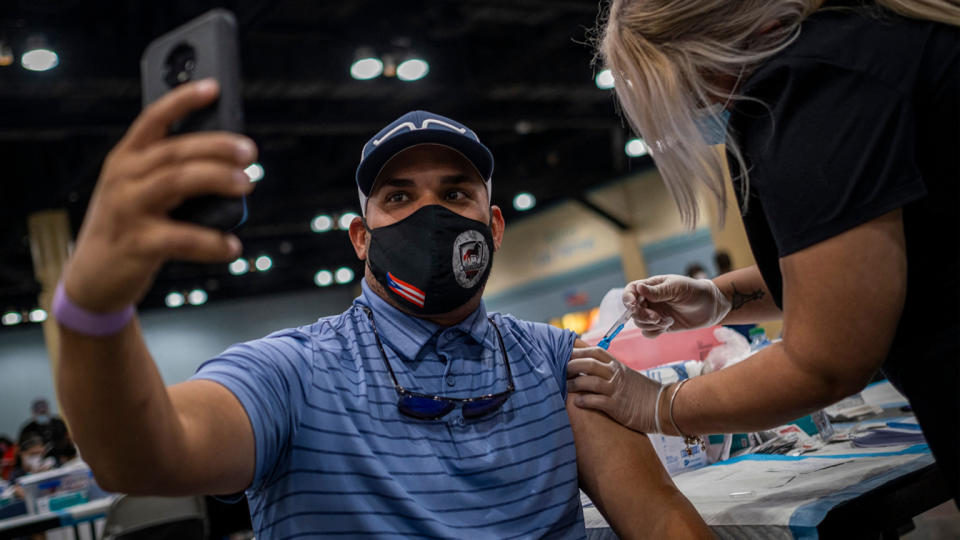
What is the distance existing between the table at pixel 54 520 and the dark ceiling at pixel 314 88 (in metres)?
3.78

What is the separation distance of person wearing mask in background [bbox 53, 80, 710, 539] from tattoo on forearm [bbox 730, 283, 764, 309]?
51 cm

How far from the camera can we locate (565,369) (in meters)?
1.72

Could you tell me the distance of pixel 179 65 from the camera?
812 millimetres

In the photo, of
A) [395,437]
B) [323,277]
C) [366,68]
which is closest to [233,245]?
[395,437]

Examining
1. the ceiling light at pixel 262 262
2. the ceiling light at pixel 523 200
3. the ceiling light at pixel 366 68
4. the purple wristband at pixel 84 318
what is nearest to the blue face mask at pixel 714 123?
the purple wristband at pixel 84 318

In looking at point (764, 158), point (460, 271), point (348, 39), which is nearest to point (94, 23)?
point (348, 39)

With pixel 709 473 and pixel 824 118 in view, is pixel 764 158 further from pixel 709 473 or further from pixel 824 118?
pixel 709 473

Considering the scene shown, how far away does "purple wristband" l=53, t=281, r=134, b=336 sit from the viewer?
0.74 metres

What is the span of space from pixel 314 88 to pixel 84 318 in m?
7.94

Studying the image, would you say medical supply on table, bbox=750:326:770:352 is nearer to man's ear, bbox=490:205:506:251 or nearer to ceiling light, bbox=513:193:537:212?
man's ear, bbox=490:205:506:251

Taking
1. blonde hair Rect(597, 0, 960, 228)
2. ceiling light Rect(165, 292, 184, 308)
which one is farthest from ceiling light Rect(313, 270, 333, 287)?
blonde hair Rect(597, 0, 960, 228)

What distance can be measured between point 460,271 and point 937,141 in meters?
0.88

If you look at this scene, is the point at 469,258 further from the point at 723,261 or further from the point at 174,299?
the point at 174,299

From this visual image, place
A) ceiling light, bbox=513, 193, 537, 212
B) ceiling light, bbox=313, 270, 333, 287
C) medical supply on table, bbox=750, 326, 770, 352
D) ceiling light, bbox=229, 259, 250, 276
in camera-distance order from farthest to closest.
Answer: ceiling light, bbox=313, 270, 333, 287
ceiling light, bbox=229, 259, 250, 276
ceiling light, bbox=513, 193, 537, 212
medical supply on table, bbox=750, 326, 770, 352
